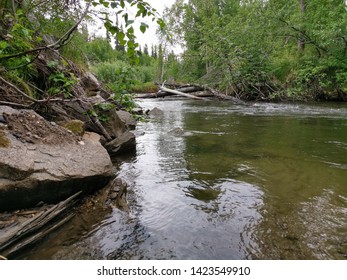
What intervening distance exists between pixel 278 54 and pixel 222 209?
1837 cm

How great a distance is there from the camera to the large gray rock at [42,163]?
8.52 ft

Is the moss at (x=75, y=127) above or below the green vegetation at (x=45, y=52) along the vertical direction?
below

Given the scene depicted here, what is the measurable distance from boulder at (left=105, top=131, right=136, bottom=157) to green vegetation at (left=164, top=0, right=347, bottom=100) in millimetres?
11106

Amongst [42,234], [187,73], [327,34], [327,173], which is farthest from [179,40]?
[42,234]

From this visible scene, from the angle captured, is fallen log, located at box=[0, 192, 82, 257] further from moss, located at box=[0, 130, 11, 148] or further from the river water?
moss, located at box=[0, 130, 11, 148]

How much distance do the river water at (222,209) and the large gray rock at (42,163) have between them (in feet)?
1.38

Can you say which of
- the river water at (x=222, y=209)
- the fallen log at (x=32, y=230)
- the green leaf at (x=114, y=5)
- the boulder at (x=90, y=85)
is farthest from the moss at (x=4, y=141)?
the boulder at (x=90, y=85)

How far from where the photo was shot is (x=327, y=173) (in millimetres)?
4172

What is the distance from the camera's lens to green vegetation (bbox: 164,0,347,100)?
51.0ft

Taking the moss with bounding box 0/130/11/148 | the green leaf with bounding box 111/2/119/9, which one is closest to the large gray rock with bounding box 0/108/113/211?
the moss with bounding box 0/130/11/148

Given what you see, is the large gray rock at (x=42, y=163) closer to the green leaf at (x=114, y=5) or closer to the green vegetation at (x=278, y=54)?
the green leaf at (x=114, y=5)

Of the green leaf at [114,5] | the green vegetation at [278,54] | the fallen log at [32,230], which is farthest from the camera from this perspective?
the green vegetation at [278,54]

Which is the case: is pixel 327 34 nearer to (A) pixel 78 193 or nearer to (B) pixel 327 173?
(B) pixel 327 173

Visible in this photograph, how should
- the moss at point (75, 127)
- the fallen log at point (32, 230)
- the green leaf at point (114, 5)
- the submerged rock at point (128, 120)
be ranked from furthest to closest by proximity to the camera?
the submerged rock at point (128, 120)
the moss at point (75, 127)
the fallen log at point (32, 230)
the green leaf at point (114, 5)
